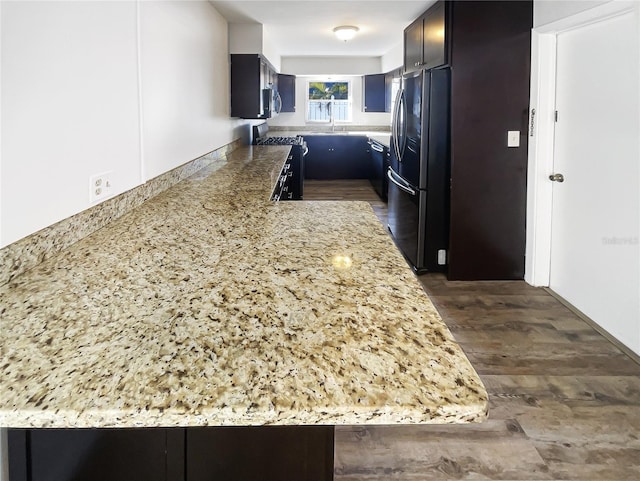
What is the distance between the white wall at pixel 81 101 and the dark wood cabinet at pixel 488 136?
197 centimetres

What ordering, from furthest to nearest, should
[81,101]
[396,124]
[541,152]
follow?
[396,124]
[541,152]
[81,101]

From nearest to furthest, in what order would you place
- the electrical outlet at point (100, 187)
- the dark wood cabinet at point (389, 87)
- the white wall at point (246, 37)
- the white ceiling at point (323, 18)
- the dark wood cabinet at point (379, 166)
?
the electrical outlet at point (100, 187) → the white ceiling at point (323, 18) → the white wall at point (246, 37) → the dark wood cabinet at point (379, 166) → the dark wood cabinet at point (389, 87)

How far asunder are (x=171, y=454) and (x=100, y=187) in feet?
3.98

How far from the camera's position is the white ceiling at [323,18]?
4352mm

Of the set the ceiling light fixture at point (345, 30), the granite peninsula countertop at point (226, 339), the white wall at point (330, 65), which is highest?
the white wall at point (330, 65)

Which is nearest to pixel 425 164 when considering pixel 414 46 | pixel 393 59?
pixel 414 46

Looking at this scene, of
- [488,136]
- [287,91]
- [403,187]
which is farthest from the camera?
[287,91]

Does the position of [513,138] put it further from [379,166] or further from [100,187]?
[379,166]

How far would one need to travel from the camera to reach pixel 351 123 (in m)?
9.85

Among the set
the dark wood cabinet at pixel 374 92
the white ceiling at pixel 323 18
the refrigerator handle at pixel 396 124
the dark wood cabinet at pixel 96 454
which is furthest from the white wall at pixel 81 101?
the dark wood cabinet at pixel 374 92

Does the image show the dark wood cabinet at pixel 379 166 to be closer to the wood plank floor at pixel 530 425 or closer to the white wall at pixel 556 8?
the white wall at pixel 556 8

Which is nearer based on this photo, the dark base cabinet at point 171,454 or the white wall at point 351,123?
the dark base cabinet at point 171,454

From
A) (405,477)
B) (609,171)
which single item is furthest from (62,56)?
(609,171)

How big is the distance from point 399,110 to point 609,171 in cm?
206
